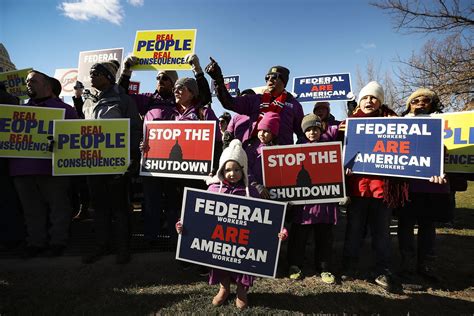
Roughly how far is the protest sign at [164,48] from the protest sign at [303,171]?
2217 mm

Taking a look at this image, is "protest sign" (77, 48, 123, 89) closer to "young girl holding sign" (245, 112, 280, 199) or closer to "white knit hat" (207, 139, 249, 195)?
"young girl holding sign" (245, 112, 280, 199)

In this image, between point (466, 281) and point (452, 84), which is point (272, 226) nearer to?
point (466, 281)

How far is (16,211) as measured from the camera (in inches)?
163

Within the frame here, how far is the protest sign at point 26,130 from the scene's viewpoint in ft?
11.9

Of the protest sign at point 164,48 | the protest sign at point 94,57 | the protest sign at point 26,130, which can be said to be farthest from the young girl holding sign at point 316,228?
the protest sign at point 94,57

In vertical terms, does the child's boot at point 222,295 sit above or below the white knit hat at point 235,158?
below

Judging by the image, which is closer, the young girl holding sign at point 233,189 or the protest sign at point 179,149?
the young girl holding sign at point 233,189

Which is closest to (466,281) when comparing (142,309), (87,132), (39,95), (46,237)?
(142,309)

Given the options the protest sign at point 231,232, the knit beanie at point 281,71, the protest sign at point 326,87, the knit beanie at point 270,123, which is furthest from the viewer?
the protest sign at point 326,87

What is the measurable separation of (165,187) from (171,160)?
522 mm

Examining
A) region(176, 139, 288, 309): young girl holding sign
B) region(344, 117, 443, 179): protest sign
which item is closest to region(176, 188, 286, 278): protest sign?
region(176, 139, 288, 309): young girl holding sign

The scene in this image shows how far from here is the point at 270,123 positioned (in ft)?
10.9

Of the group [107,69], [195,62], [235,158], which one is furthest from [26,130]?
[235,158]

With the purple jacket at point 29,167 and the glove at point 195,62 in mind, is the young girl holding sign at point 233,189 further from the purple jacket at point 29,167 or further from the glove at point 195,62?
the purple jacket at point 29,167
